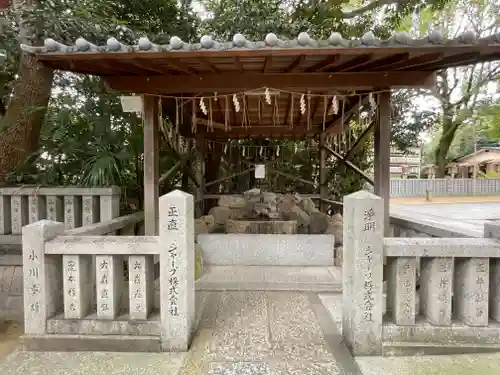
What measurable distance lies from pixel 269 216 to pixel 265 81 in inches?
112

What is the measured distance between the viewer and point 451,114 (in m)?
23.3

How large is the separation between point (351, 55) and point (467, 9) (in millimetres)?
22377

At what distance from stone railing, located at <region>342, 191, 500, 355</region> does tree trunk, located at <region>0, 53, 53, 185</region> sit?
5.08m

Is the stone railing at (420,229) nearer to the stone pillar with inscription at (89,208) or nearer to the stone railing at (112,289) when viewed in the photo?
the stone railing at (112,289)

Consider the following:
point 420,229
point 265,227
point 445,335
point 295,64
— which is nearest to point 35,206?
point 265,227

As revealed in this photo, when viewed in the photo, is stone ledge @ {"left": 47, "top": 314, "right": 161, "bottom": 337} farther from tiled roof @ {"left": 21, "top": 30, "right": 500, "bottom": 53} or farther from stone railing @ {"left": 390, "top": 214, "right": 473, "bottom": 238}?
stone railing @ {"left": 390, "top": 214, "right": 473, "bottom": 238}

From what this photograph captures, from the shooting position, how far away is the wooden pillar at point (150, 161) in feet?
16.6

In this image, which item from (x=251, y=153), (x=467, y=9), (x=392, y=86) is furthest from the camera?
(x=467, y=9)

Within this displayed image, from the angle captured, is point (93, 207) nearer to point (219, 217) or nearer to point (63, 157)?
point (63, 157)

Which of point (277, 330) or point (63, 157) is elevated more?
point (63, 157)

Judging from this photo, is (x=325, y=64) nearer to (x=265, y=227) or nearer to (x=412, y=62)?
(x=412, y=62)

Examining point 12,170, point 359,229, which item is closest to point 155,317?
point 359,229

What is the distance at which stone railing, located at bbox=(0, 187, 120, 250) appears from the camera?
4.89 metres

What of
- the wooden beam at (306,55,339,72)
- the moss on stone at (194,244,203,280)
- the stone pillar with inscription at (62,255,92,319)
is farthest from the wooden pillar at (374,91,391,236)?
the stone pillar with inscription at (62,255,92,319)
